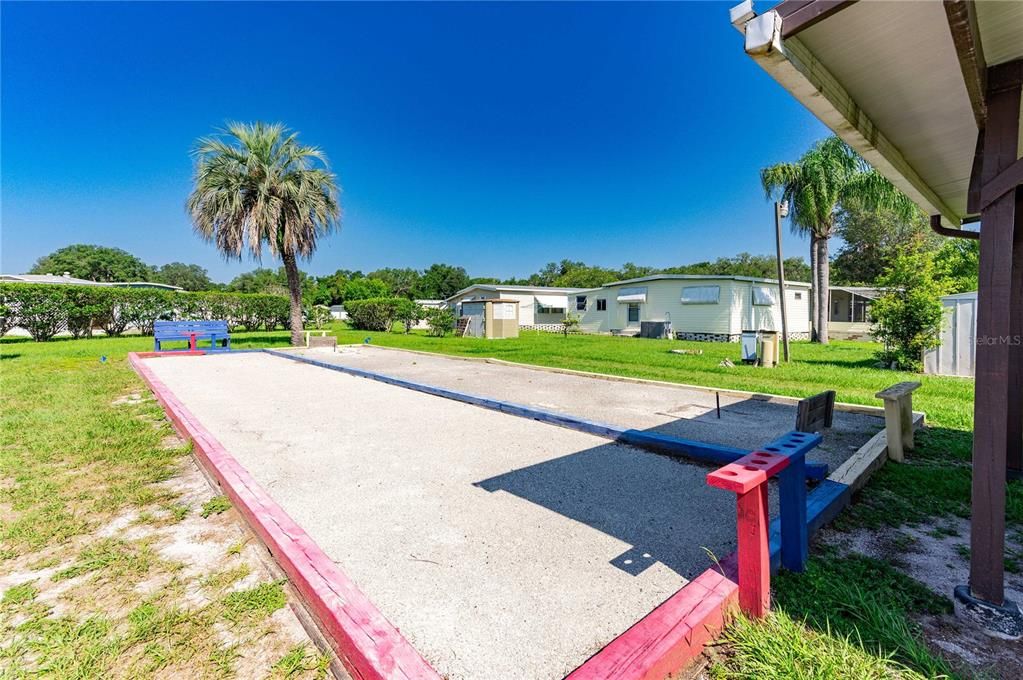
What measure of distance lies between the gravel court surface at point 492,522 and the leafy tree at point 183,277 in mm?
98094

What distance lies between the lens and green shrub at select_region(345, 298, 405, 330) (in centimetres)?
2914

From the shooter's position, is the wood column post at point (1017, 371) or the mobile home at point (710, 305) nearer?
the wood column post at point (1017, 371)

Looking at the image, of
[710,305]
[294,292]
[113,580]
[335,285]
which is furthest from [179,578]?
[335,285]

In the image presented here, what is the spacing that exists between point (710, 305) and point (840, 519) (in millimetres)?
20346

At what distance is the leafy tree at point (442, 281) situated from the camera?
71.8 metres

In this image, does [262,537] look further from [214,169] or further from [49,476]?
[214,169]

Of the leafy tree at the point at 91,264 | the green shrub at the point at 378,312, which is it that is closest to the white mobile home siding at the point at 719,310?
the green shrub at the point at 378,312

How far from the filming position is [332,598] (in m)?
1.95

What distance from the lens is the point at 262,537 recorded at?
8.70ft

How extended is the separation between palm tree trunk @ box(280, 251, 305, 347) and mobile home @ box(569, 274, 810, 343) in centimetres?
1651

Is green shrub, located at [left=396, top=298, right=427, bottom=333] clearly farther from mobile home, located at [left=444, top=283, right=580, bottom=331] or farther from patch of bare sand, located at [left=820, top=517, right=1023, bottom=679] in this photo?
patch of bare sand, located at [left=820, top=517, right=1023, bottom=679]

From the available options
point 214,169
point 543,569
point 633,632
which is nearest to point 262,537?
point 543,569

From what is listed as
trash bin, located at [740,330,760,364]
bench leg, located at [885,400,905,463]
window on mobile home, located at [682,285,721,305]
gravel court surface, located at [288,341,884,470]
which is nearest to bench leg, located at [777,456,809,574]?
gravel court surface, located at [288,341,884,470]

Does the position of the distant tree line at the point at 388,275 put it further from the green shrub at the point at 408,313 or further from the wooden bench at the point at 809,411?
the wooden bench at the point at 809,411
